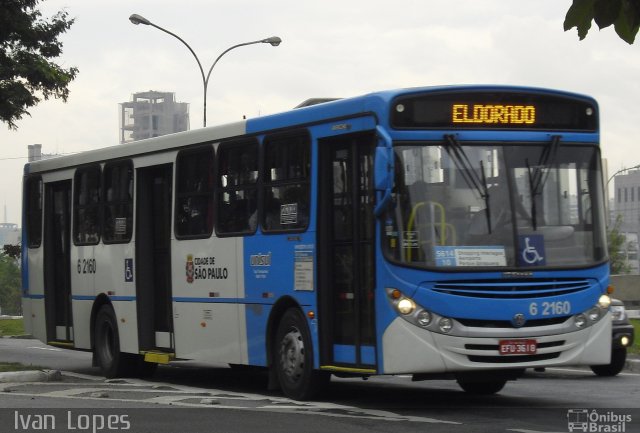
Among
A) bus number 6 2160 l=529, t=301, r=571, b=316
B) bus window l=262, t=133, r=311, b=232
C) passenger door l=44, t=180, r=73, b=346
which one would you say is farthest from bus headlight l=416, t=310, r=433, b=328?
passenger door l=44, t=180, r=73, b=346

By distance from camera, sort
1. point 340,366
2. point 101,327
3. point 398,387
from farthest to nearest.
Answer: point 101,327
point 398,387
point 340,366

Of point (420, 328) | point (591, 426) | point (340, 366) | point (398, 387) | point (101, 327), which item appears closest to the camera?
point (591, 426)

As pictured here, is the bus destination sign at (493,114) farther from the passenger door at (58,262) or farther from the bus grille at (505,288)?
the passenger door at (58,262)

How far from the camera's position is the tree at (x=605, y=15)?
14.9 ft

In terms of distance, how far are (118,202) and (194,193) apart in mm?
2389

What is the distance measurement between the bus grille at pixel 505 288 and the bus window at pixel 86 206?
25.2 ft

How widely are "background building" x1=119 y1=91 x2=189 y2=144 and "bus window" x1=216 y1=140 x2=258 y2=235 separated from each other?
14899 cm

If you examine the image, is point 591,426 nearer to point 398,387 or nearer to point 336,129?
point 336,129

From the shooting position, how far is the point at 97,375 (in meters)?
18.8

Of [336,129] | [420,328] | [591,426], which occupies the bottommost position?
[591,426]

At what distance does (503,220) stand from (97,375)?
8412 millimetres

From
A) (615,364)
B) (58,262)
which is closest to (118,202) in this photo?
(58,262)

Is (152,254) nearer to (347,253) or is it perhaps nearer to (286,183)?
(286,183)

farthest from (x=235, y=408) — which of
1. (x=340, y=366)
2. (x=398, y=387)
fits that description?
(x=398, y=387)
